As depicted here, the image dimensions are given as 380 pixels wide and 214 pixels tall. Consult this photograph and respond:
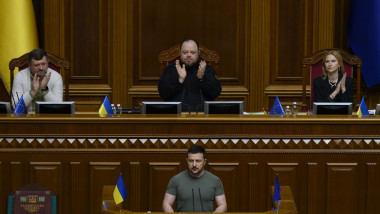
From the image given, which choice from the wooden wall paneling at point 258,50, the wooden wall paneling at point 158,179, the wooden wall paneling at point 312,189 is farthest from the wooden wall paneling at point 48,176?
the wooden wall paneling at point 258,50

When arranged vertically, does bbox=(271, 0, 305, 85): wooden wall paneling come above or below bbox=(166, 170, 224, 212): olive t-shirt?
above

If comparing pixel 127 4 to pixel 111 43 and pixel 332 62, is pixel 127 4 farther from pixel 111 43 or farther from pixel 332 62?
pixel 332 62

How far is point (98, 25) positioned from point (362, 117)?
3880 millimetres

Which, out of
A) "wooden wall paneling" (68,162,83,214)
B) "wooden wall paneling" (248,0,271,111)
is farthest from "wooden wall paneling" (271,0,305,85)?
"wooden wall paneling" (68,162,83,214)

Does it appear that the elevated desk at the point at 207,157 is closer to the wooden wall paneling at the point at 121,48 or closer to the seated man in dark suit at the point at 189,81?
the seated man in dark suit at the point at 189,81

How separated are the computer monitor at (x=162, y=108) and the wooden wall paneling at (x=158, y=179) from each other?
0.56 meters

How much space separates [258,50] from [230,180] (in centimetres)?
337

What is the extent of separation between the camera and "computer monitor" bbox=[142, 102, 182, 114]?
4.81 metres

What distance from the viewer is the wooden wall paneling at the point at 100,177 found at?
4.33 metres

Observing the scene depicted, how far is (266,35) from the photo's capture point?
7.51 m

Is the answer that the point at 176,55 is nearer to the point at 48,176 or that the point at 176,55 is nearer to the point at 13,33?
the point at 13,33

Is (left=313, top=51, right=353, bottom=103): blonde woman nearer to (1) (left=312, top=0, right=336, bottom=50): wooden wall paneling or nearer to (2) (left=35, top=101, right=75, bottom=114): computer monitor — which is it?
(1) (left=312, top=0, right=336, bottom=50): wooden wall paneling

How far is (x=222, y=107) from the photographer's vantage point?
4.89m

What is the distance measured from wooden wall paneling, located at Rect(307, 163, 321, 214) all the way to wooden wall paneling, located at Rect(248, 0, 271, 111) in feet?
10.3
